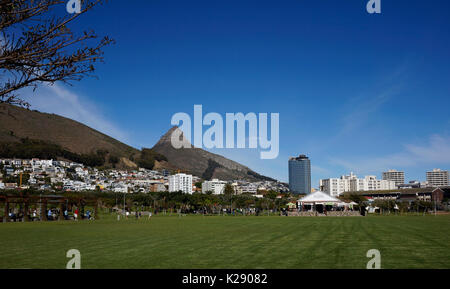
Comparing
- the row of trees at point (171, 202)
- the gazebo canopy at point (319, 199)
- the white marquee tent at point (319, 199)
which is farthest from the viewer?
the row of trees at point (171, 202)

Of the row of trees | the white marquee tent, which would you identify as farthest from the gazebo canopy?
the row of trees

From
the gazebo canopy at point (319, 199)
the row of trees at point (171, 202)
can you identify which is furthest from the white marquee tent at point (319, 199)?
the row of trees at point (171, 202)

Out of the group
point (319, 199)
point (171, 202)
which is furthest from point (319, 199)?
point (171, 202)

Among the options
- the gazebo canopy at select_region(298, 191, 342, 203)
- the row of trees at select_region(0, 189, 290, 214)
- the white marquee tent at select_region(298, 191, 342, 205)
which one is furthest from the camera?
the row of trees at select_region(0, 189, 290, 214)

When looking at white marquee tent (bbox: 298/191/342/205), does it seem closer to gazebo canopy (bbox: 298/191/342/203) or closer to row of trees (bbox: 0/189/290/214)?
gazebo canopy (bbox: 298/191/342/203)

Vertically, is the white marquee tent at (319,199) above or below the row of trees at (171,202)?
above

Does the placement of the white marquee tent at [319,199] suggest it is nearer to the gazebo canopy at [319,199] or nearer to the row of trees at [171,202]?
the gazebo canopy at [319,199]

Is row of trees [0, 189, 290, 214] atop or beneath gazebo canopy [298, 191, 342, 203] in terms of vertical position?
beneath

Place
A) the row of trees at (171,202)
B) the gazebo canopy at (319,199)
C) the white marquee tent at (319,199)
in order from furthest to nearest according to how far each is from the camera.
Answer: the row of trees at (171,202) → the gazebo canopy at (319,199) → the white marquee tent at (319,199)

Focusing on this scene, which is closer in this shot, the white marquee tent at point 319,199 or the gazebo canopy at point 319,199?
the white marquee tent at point 319,199

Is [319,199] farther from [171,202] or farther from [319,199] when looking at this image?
[171,202]

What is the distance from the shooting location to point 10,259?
1222cm
